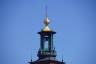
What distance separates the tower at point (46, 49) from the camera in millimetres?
100125

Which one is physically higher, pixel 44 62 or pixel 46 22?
pixel 46 22

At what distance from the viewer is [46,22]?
103 meters

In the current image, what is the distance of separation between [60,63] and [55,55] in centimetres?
160

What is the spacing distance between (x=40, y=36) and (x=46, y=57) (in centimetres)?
397

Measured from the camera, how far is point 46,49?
101750mm

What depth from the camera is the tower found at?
100 meters

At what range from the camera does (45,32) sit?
102688 millimetres

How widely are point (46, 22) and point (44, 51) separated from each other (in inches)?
180

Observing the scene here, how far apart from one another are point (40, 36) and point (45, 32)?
1.17 meters

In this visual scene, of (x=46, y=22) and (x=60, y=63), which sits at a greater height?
(x=46, y=22)

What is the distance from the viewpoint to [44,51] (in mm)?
101500

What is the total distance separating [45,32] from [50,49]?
2.82 meters

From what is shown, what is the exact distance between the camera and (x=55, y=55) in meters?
102

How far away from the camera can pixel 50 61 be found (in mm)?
99875
